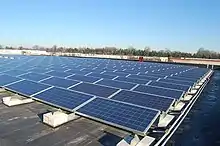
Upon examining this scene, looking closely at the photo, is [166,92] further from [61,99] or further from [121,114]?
[61,99]

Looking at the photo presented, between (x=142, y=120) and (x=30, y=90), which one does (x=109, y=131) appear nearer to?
(x=142, y=120)

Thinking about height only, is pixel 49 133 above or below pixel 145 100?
below

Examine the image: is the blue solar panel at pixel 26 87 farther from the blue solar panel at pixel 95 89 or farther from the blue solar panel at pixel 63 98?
the blue solar panel at pixel 95 89

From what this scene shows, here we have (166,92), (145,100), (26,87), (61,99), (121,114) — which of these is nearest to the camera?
(121,114)

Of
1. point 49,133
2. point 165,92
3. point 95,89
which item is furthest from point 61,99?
point 165,92

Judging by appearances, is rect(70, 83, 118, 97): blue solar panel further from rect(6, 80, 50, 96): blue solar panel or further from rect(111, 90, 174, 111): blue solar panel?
rect(6, 80, 50, 96): blue solar panel

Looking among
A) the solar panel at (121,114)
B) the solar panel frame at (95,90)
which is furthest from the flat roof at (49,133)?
the solar panel frame at (95,90)

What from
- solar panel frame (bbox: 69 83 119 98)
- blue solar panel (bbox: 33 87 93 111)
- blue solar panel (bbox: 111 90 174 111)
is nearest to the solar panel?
blue solar panel (bbox: 33 87 93 111)
